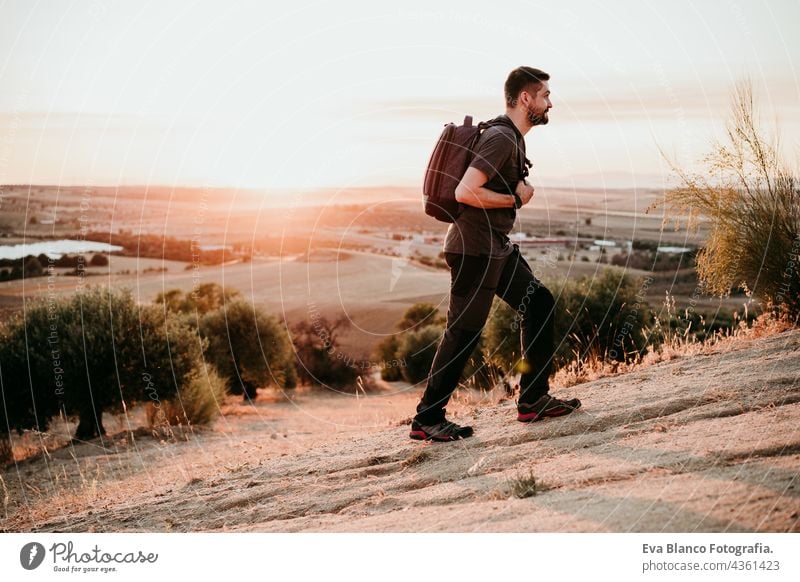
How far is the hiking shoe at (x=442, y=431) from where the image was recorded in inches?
211

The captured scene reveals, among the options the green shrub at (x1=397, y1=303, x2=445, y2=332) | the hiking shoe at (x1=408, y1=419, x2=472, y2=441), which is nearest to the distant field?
the green shrub at (x1=397, y1=303, x2=445, y2=332)

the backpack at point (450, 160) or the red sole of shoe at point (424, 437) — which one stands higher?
the backpack at point (450, 160)

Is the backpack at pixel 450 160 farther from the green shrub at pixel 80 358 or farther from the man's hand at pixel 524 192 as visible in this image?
the green shrub at pixel 80 358

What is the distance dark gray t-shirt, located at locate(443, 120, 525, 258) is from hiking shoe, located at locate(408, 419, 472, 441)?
140cm

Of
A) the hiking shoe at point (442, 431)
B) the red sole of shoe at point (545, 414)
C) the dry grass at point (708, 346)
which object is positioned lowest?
the hiking shoe at point (442, 431)

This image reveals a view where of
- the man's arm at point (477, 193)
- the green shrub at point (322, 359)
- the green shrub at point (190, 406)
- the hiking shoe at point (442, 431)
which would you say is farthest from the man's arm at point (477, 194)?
the green shrub at point (322, 359)

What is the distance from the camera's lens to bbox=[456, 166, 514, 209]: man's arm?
4.57 metres

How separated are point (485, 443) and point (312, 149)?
383 centimetres

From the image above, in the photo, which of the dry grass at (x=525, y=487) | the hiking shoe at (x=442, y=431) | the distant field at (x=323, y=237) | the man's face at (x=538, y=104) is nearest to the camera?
the dry grass at (x=525, y=487)

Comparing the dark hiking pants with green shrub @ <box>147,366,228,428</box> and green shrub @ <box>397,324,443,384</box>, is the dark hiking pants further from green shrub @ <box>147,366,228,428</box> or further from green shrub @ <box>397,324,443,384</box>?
green shrub @ <box>397,324,443,384</box>

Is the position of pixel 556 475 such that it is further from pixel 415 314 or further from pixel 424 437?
pixel 415 314

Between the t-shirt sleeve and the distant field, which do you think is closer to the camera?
the t-shirt sleeve

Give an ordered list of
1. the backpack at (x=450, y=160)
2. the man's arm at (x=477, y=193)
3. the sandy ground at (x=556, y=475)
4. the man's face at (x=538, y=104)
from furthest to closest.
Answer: the man's face at (x=538, y=104) → the backpack at (x=450, y=160) → the man's arm at (x=477, y=193) → the sandy ground at (x=556, y=475)

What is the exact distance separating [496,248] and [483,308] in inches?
16.9
